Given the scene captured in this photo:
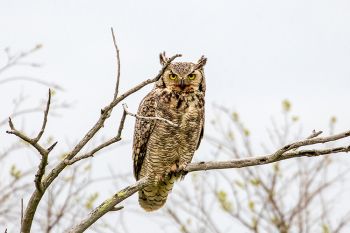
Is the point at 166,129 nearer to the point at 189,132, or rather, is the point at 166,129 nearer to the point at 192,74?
the point at 189,132

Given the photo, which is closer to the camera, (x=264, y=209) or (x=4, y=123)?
(x=4, y=123)

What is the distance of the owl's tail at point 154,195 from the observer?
6.36 meters

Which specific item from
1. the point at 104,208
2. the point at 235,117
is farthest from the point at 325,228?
the point at 104,208

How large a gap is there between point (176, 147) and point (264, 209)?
3073 mm

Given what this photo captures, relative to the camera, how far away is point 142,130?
617 centimetres

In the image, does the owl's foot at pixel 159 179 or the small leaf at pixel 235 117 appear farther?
the small leaf at pixel 235 117

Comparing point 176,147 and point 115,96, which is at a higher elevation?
point 176,147

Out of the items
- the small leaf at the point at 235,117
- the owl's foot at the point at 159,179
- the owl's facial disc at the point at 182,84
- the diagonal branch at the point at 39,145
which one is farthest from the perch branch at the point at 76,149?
the small leaf at the point at 235,117

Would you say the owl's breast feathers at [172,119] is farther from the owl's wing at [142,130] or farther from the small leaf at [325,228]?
the small leaf at [325,228]

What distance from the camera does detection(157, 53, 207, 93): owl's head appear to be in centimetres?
604

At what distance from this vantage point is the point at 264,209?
8.68m

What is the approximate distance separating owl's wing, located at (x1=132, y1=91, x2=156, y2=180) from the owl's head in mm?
191

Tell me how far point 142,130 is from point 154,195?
0.70 metres

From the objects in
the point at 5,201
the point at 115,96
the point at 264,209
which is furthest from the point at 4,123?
the point at 115,96
